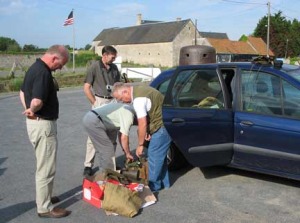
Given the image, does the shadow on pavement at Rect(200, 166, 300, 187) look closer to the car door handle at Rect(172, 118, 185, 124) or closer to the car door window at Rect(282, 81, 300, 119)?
the car door handle at Rect(172, 118, 185, 124)

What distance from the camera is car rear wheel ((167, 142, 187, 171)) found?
5.81m

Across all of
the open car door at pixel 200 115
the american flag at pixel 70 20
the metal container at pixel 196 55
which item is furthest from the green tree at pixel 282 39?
the open car door at pixel 200 115

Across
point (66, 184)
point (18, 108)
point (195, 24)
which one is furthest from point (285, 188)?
point (195, 24)

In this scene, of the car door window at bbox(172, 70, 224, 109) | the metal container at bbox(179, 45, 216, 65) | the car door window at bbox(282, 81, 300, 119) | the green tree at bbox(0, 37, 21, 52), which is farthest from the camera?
the green tree at bbox(0, 37, 21, 52)

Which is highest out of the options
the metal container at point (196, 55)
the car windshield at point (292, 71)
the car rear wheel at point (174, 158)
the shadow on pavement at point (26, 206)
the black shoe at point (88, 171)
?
the metal container at point (196, 55)

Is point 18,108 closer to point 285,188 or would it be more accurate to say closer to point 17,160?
point 17,160

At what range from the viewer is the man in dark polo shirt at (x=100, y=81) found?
583cm

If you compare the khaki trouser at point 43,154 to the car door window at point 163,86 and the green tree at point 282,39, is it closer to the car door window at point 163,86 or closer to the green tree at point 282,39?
the car door window at point 163,86

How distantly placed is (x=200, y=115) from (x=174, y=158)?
952mm

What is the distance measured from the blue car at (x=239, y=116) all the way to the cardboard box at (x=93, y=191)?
1.25 metres

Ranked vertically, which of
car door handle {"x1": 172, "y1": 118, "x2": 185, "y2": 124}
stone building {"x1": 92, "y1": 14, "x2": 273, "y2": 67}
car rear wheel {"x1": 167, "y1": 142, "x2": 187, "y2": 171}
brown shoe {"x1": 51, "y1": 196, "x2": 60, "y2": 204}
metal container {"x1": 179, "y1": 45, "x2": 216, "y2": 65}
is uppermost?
stone building {"x1": 92, "y1": 14, "x2": 273, "y2": 67}

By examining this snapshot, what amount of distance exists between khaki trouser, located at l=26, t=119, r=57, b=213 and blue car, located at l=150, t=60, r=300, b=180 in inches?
69.1

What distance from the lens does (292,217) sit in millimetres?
4293

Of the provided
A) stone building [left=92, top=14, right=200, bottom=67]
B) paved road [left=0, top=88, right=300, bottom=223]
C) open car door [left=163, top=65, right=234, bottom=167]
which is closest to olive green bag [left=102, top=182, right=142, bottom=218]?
paved road [left=0, top=88, right=300, bottom=223]
